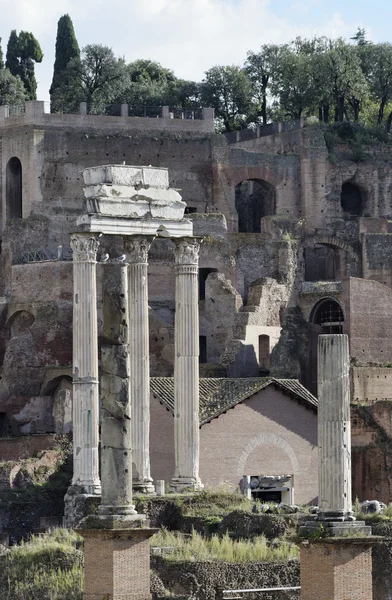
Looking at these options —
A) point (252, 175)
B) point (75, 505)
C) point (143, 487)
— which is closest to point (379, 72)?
point (252, 175)

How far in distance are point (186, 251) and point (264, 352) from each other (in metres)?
19.7

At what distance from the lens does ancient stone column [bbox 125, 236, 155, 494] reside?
41.9 meters

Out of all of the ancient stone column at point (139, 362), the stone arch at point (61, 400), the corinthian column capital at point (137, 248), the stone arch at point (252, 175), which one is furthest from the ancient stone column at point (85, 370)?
the stone arch at point (252, 175)

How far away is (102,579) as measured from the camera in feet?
104

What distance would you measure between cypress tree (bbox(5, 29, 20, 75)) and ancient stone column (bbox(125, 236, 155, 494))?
43356 mm

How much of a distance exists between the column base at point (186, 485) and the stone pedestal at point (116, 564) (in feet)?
35.9

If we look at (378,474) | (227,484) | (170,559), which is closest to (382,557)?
(170,559)

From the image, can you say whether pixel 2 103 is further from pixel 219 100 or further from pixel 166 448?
pixel 166 448

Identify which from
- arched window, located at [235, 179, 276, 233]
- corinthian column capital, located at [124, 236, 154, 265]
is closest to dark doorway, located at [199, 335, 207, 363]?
arched window, located at [235, 179, 276, 233]

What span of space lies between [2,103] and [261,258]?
50.2 feet

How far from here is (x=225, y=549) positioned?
118 feet

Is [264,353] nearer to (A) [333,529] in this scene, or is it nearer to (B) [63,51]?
(B) [63,51]

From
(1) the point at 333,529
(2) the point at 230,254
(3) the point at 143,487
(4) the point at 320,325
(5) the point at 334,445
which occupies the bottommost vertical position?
(1) the point at 333,529

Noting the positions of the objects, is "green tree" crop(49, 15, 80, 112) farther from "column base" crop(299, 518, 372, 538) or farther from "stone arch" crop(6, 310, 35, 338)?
"column base" crop(299, 518, 372, 538)
